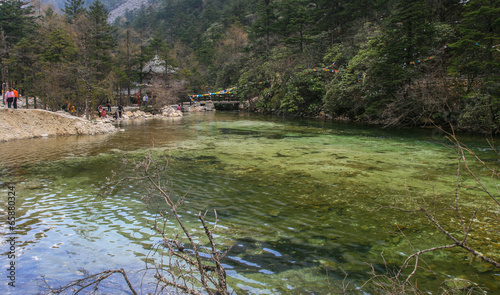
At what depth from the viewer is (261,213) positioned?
215 inches

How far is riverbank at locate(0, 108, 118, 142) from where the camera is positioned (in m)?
14.0

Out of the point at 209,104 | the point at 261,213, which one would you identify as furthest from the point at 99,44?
the point at 261,213

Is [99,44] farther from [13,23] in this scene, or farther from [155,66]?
[13,23]

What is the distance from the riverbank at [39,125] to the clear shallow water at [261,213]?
371 centimetres

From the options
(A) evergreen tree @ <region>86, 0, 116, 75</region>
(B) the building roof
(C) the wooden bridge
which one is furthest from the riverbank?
(B) the building roof

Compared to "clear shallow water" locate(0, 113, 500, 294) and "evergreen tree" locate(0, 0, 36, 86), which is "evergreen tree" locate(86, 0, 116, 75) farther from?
"clear shallow water" locate(0, 113, 500, 294)

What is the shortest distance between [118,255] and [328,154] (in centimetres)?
809

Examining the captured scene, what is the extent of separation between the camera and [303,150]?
11547 mm

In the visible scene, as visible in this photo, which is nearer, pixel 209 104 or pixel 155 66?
pixel 155 66

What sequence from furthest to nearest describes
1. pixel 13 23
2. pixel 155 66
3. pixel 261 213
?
1. pixel 155 66
2. pixel 13 23
3. pixel 261 213

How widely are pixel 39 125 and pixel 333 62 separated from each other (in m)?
21.0

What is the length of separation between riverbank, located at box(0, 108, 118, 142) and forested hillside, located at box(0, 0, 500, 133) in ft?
14.1

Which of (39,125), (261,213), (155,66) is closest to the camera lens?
(261,213)

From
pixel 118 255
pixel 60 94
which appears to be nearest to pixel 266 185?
pixel 118 255
